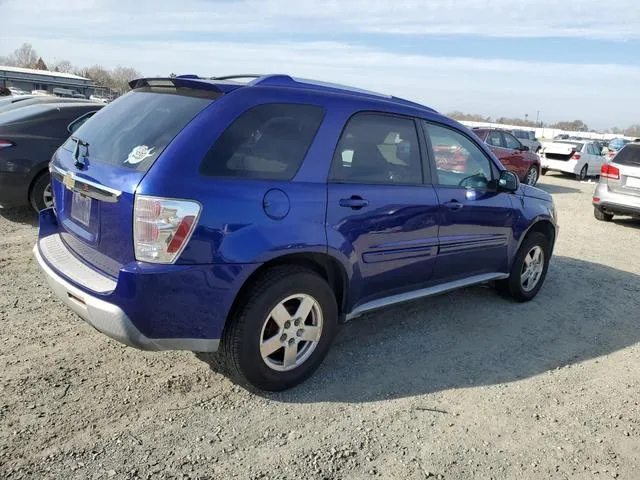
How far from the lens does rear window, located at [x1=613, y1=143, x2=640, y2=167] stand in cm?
985

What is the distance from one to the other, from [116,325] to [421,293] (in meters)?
2.28

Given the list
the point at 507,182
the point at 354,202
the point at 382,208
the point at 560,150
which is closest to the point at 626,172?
the point at 507,182

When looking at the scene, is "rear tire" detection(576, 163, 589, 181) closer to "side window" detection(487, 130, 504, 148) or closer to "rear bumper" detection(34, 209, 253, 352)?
"side window" detection(487, 130, 504, 148)

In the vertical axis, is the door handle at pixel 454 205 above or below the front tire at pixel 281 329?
above

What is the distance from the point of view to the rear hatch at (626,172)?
973cm

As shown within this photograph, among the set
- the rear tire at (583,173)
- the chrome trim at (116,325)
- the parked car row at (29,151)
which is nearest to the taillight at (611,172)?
the parked car row at (29,151)

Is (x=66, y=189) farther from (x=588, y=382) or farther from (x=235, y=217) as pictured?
(x=588, y=382)

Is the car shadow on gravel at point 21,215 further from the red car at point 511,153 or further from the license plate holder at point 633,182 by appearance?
the red car at point 511,153

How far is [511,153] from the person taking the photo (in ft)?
48.2

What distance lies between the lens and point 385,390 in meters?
3.52

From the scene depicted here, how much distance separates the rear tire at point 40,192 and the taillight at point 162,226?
4710mm

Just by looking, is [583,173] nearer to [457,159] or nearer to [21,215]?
[457,159]

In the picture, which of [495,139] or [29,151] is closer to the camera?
[29,151]

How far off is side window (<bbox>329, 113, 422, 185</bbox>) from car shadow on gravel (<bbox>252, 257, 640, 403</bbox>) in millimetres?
1280
